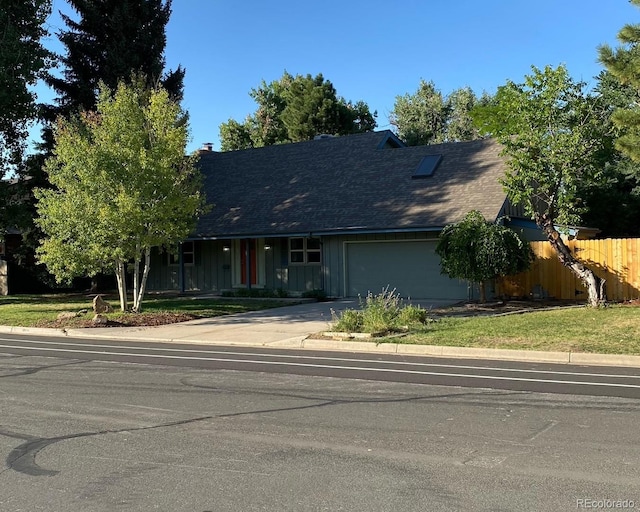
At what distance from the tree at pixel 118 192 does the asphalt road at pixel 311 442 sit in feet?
28.4

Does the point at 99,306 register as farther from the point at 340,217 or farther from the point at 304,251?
the point at 340,217

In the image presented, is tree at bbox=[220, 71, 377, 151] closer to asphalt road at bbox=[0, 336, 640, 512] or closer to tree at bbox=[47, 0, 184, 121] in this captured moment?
tree at bbox=[47, 0, 184, 121]

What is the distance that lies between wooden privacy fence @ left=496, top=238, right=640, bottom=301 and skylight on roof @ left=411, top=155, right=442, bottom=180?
528cm

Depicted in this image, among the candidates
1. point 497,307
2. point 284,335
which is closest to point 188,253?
point 284,335

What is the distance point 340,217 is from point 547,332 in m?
11.6

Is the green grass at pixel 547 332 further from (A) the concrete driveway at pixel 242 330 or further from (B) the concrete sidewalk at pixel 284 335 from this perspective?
(A) the concrete driveway at pixel 242 330

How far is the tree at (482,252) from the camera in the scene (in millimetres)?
18359

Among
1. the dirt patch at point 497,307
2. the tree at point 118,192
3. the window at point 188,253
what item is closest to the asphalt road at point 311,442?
the dirt patch at point 497,307

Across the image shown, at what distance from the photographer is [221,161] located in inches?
1283

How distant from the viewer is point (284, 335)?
15.0 metres

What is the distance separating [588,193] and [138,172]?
85.6ft

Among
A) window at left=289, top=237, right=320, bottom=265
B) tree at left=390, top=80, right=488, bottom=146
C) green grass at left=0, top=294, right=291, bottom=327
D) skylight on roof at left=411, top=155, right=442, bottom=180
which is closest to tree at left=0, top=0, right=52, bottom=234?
green grass at left=0, top=294, right=291, bottom=327

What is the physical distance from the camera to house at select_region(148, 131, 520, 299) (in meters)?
22.5

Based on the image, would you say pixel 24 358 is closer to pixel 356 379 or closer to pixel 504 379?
pixel 356 379
